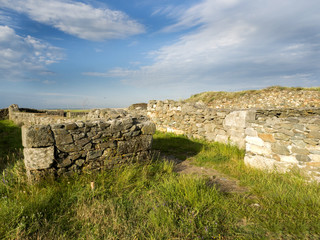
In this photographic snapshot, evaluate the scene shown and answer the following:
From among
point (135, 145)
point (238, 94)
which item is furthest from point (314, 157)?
point (238, 94)

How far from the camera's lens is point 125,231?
99.9 inches

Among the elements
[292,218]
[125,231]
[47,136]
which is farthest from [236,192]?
[47,136]

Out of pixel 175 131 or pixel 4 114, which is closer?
pixel 175 131

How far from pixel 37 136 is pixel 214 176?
4.22 m

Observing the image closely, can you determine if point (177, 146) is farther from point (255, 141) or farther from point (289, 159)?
point (289, 159)

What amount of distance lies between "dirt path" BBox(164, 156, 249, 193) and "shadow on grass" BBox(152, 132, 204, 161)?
61 cm

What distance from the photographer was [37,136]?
360cm

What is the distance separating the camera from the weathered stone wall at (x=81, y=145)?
11.8 feet

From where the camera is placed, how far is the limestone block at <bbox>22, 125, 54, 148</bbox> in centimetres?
353

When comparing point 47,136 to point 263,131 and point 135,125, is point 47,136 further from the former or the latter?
point 263,131

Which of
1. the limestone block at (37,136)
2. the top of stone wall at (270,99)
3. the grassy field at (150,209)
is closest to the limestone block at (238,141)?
the grassy field at (150,209)

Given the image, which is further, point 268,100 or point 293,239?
point 268,100

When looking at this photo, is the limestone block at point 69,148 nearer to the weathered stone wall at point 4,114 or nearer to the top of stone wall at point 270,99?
the top of stone wall at point 270,99

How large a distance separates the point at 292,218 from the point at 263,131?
247 centimetres
